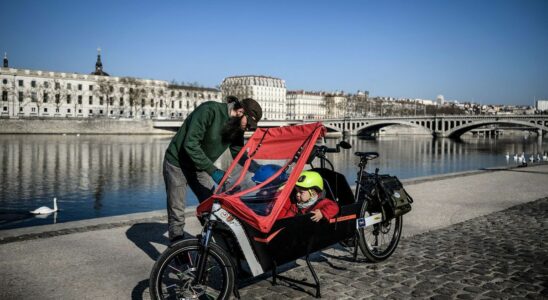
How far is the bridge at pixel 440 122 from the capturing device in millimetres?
70375

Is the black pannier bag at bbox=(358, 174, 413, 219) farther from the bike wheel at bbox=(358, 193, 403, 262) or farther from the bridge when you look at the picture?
the bridge

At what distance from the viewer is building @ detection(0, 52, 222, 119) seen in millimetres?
88812

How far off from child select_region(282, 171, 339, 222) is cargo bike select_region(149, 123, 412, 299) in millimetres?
110

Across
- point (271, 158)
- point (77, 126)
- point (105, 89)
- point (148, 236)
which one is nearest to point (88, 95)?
point (105, 89)

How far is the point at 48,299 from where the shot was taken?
163 inches

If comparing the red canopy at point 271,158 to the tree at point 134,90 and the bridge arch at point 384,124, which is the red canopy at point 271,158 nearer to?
the bridge arch at point 384,124

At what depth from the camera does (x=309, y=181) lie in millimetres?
4488

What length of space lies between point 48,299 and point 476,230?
609cm

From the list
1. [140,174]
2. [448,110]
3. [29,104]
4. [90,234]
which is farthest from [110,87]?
[448,110]

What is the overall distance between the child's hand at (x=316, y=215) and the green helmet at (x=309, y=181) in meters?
0.27

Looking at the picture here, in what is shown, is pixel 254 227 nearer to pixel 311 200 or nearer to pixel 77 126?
pixel 311 200

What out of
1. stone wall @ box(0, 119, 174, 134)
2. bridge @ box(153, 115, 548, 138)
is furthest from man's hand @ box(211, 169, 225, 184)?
bridge @ box(153, 115, 548, 138)

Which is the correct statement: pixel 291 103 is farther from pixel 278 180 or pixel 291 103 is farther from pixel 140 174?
pixel 278 180

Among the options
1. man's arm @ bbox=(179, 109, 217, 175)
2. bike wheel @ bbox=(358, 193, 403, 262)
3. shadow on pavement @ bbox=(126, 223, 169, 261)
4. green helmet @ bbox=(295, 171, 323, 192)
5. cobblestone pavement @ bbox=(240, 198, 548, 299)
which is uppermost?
man's arm @ bbox=(179, 109, 217, 175)
